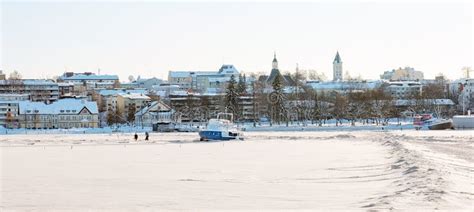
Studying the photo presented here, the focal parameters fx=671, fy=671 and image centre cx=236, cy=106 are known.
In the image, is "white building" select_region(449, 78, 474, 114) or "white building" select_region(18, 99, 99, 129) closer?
"white building" select_region(18, 99, 99, 129)

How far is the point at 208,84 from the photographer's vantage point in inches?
7662

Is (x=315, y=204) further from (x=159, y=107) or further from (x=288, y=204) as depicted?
(x=159, y=107)

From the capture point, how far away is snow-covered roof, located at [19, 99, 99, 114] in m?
118

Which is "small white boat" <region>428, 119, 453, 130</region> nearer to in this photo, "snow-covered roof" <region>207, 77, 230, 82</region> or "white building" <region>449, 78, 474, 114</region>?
"white building" <region>449, 78, 474, 114</region>

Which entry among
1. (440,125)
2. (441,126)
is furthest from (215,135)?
(440,125)

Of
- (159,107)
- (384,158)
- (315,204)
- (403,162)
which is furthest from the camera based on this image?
(159,107)

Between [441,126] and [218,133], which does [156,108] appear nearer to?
[441,126]

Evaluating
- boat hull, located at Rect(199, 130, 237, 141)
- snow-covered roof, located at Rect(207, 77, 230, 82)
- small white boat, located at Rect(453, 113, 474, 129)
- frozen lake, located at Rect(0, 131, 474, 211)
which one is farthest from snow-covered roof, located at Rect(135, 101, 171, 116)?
frozen lake, located at Rect(0, 131, 474, 211)

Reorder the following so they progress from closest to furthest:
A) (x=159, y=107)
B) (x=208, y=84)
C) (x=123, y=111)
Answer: (x=159, y=107) → (x=123, y=111) → (x=208, y=84)

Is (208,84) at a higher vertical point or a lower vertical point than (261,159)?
higher

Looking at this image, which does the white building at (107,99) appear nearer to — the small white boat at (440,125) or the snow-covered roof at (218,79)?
the snow-covered roof at (218,79)

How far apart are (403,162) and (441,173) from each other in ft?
17.9

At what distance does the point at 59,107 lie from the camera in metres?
119

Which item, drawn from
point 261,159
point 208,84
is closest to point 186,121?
point 208,84
